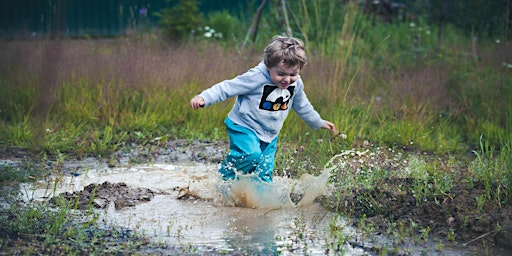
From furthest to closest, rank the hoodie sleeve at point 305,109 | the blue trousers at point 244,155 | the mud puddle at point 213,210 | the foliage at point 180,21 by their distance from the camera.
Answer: the foliage at point 180,21, the hoodie sleeve at point 305,109, the blue trousers at point 244,155, the mud puddle at point 213,210

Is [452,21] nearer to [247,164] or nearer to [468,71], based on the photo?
[468,71]

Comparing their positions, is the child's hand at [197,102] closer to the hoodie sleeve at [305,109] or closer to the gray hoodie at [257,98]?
the gray hoodie at [257,98]

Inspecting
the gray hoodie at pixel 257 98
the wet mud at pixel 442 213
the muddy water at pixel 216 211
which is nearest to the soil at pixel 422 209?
the wet mud at pixel 442 213

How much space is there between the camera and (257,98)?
527cm

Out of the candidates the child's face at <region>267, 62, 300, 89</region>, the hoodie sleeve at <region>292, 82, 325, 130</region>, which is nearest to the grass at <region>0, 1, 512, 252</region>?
the hoodie sleeve at <region>292, 82, 325, 130</region>

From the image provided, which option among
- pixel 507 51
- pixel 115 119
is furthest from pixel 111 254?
pixel 507 51

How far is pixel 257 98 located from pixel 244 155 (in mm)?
405

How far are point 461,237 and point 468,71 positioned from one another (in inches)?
198

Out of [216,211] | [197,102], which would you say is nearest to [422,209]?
[216,211]

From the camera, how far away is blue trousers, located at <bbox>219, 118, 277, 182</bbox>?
526 cm

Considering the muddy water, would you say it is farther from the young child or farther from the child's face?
the child's face

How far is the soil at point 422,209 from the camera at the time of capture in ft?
14.5

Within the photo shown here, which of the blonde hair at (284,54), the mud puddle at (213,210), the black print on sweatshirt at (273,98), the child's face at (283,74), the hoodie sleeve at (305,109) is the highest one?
the blonde hair at (284,54)

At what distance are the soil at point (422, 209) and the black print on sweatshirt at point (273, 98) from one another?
0.72m
